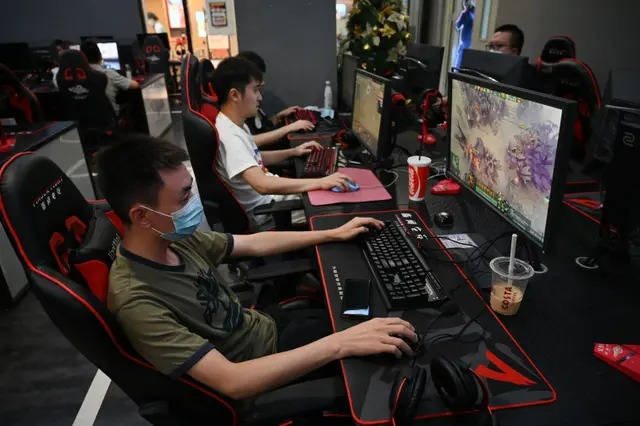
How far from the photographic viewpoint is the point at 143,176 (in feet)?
3.25

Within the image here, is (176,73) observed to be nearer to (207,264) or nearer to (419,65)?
(419,65)

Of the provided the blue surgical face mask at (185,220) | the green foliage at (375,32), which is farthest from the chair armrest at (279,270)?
the green foliage at (375,32)

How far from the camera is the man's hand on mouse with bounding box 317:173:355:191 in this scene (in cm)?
174

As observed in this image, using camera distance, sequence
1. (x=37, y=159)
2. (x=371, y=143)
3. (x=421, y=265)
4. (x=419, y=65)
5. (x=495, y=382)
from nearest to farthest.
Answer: (x=495, y=382)
(x=37, y=159)
(x=421, y=265)
(x=371, y=143)
(x=419, y=65)

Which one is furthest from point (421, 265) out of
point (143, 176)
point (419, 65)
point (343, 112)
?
point (343, 112)

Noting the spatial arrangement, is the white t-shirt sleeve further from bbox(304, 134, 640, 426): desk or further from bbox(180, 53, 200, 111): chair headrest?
bbox(304, 134, 640, 426): desk

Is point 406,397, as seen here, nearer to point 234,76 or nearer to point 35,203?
point 35,203

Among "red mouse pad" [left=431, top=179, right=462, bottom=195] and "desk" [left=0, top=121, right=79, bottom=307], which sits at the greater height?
"red mouse pad" [left=431, top=179, right=462, bottom=195]

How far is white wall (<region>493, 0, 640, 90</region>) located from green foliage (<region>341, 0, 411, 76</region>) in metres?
1.07

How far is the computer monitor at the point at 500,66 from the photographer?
175 cm

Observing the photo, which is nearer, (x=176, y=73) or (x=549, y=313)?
(x=549, y=313)

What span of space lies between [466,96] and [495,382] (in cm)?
92

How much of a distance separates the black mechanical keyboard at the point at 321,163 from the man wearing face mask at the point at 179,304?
89 cm

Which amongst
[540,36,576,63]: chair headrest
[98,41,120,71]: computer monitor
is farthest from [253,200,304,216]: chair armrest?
[98,41,120,71]: computer monitor
